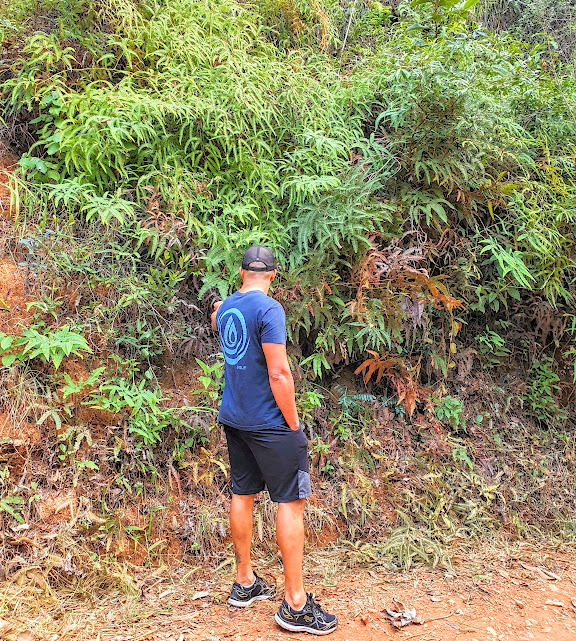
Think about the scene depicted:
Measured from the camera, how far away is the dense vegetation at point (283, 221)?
4.16 meters

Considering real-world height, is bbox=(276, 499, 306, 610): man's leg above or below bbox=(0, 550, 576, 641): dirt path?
above

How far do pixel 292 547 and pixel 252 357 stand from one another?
3.61 ft

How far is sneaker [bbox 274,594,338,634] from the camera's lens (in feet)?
9.99

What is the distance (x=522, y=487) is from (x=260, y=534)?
267cm

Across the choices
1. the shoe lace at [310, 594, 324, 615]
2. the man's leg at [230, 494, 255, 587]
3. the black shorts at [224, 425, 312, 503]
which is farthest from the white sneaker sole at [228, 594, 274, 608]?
the black shorts at [224, 425, 312, 503]

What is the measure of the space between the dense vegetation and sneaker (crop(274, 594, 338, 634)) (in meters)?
1.23

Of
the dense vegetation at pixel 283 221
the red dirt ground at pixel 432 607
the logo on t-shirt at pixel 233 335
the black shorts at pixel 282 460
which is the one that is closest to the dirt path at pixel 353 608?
the red dirt ground at pixel 432 607

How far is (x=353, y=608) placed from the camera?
3.41m

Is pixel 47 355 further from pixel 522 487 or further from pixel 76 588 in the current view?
pixel 522 487

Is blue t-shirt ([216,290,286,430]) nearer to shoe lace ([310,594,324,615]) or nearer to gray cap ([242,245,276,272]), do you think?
gray cap ([242,245,276,272])

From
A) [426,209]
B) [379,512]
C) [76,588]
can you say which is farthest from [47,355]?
[426,209]

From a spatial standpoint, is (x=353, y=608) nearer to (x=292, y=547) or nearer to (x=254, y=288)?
(x=292, y=547)

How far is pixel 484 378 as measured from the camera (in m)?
5.57

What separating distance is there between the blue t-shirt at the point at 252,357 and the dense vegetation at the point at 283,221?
42.6 inches
